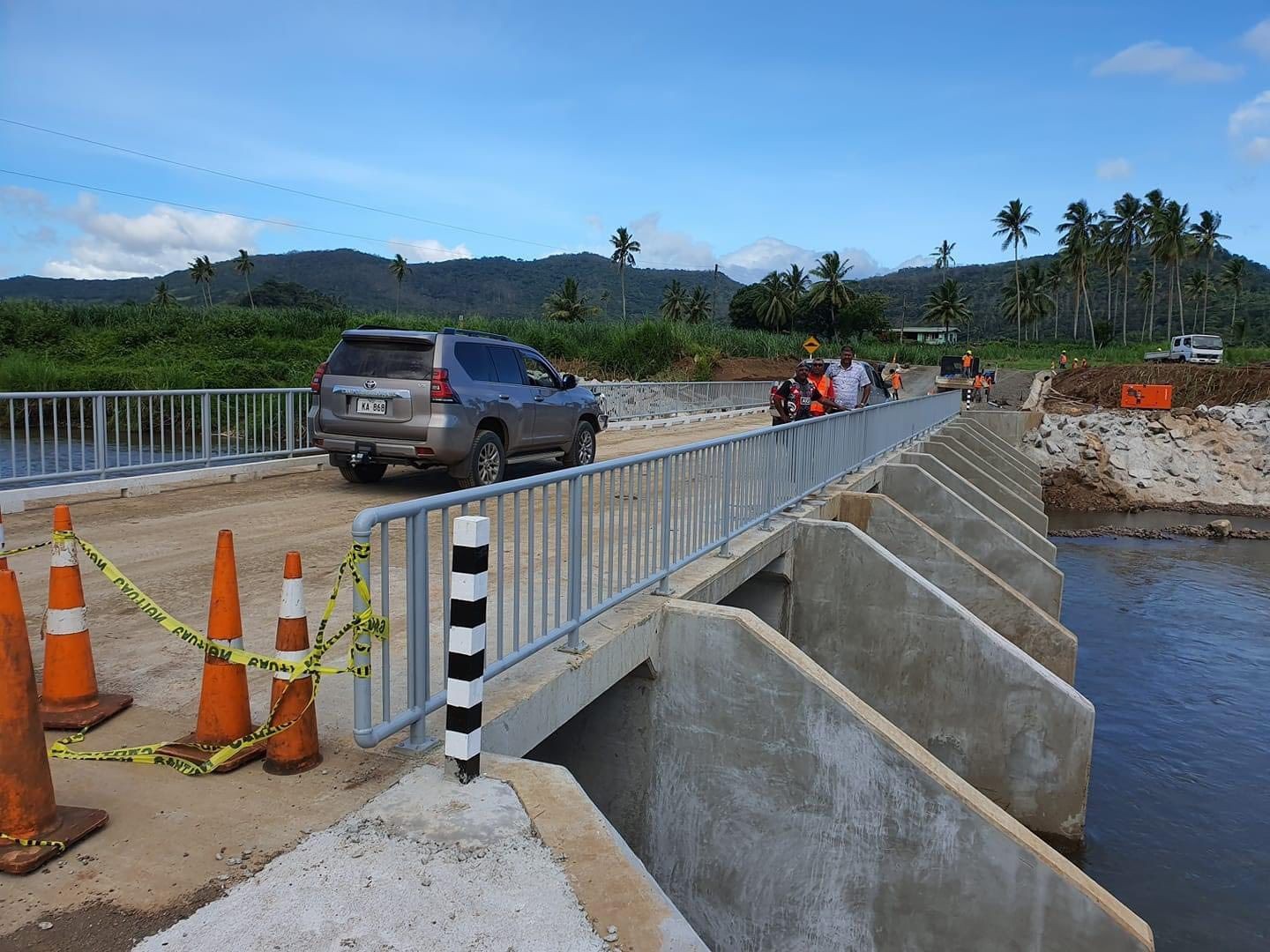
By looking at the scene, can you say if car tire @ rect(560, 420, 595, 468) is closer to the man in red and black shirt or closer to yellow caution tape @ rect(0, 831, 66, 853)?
the man in red and black shirt

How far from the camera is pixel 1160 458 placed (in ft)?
118

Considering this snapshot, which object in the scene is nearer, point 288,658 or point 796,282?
point 288,658

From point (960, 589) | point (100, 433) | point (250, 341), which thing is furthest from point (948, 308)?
point (100, 433)

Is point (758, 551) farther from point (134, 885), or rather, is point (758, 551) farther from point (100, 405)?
point (100, 405)

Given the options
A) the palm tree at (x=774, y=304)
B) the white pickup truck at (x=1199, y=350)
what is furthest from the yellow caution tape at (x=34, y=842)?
the palm tree at (x=774, y=304)

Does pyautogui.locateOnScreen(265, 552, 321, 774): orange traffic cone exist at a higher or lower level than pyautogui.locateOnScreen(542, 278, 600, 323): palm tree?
lower

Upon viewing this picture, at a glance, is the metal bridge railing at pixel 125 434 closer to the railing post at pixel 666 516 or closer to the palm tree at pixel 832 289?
the railing post at pixel 666 516

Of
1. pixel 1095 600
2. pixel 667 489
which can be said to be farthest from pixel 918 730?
pixel 1095 600

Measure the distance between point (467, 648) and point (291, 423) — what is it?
33.7 ft

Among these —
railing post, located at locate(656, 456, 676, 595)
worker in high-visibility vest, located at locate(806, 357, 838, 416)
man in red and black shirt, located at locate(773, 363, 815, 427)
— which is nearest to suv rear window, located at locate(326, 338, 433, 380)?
railing post, located at locate(656, 456, 676, 595)

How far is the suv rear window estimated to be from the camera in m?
10.5

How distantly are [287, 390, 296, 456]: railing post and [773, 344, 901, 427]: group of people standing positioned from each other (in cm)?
736

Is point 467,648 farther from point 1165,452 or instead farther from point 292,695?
point 1165,452

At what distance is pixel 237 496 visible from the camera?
10.6 m
